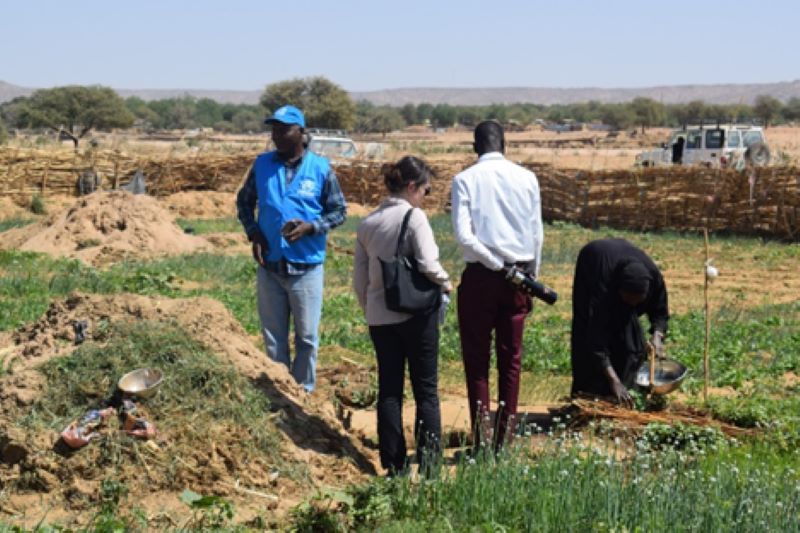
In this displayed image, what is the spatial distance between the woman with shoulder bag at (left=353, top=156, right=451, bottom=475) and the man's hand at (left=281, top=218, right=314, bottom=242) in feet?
2.49

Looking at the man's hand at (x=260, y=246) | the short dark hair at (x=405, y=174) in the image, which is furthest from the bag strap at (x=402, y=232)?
the man's hand at (x=260, y=246)

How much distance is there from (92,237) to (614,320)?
13789 mm

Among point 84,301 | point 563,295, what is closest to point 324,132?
point 563,295

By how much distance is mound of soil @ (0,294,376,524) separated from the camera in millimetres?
5590

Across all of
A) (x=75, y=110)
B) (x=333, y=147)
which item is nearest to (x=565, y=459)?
(x=333, y=147)

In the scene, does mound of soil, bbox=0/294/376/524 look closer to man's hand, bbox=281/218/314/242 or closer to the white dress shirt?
man's hand, bbox=281/218/314/242

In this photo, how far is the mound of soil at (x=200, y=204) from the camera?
27688 millimetres

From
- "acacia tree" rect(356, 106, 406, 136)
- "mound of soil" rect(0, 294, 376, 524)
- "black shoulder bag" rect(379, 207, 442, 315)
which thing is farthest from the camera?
"acacia tree" rect(356, 106, 406, 136)

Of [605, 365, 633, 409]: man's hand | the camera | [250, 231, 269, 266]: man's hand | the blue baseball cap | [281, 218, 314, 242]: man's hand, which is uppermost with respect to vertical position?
the blue baseball cap

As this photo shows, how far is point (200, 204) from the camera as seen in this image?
1112 inches

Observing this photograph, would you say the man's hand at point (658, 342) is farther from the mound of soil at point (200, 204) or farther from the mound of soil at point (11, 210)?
the mound of soil at point (11, 210)

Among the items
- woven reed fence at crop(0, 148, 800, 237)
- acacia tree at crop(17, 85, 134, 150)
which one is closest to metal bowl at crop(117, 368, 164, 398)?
woven reed fence at crop(0, 148, 800, 237)

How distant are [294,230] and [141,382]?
1.38 meters

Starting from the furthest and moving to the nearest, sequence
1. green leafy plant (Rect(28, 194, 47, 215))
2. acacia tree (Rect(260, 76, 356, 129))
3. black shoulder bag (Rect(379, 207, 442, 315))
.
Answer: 1. acacia tree (Rect(260, 76, 356, 129))
2. green leafy plant (Rect(28, 194, 47, 215))
3. black shoulder bag (Rect(379, 207, 442, 315))
